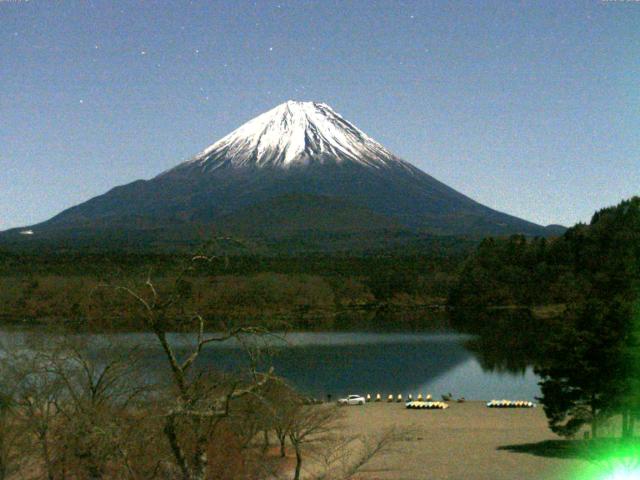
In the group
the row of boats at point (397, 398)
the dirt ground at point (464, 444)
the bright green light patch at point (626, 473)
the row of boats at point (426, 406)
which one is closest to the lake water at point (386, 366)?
the row of boats at point (397, 398)

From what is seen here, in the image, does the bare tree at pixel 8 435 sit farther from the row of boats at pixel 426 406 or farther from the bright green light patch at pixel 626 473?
the row of boats at pixel 426 406

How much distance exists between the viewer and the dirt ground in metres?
18.5

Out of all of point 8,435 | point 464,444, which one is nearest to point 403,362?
point 464,444

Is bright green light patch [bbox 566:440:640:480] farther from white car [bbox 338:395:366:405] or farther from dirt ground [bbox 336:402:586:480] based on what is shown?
white car [bbox 338:395:366:405]

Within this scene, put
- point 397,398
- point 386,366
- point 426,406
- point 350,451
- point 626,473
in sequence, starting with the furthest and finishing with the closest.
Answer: point 386,366 < point 397,398 < point 426,406 < point 350,451 < point 626,473

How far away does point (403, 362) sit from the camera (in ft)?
149

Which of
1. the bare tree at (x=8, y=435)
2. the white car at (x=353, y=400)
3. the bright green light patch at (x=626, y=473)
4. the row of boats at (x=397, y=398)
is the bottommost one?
the row of boats at (x=397, y=398)

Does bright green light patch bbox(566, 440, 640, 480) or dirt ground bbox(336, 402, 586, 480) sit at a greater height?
bright green light patch bbox(566, 440, 640, 480)

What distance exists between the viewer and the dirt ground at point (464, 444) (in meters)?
18.5

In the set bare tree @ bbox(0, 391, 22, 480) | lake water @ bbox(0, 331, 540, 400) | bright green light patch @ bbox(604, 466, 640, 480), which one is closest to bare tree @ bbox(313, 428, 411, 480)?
bright green light patch @ bbox(604, 466, 640, 480)

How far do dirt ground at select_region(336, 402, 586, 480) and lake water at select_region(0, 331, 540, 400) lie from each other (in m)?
4.79

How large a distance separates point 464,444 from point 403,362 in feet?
75.9

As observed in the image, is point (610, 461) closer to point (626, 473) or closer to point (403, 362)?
point (626, 473)

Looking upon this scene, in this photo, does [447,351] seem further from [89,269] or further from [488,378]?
[89,269]
